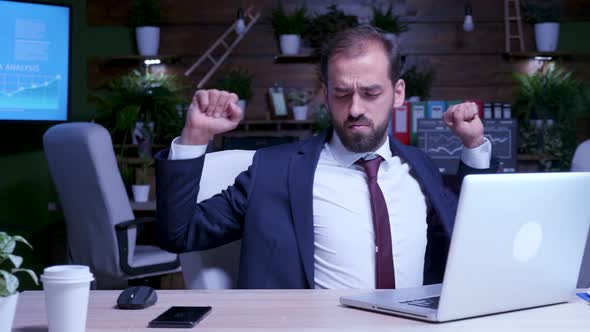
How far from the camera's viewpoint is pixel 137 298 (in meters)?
1.56

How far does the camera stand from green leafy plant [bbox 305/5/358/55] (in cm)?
522

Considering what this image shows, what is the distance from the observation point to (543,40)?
519 cm

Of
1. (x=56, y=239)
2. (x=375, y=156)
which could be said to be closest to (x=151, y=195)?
(x=56, y=239)

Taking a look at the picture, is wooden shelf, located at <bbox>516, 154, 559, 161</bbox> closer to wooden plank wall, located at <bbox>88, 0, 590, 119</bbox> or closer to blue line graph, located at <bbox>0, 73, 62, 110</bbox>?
wooden plank wall, located at <bbox>88, 0, 590, 119</bbox>

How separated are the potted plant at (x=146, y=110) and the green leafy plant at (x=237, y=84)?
293 millimetres

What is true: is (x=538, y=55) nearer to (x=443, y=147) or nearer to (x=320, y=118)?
(x=443, y=147)

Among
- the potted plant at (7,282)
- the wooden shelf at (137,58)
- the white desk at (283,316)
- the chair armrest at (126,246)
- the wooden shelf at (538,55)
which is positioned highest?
the wooden shelf at (538,55)

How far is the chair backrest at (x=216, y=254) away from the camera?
196cm

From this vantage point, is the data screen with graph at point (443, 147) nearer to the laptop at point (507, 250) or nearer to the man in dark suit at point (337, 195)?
the man in dark suit at point (337, 195)

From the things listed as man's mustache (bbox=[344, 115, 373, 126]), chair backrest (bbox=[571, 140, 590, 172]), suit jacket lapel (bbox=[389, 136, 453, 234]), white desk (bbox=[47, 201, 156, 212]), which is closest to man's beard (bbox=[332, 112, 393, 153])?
man's mustache (bbox=[344, 115, 373, 126])

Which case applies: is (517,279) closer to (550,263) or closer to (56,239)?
(550,263)

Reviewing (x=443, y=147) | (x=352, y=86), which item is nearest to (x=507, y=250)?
(x=352, y=86)

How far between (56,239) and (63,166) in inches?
62.0

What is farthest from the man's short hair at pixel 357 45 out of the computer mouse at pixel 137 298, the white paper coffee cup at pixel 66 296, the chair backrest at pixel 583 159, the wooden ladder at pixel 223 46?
the wooden ladder at pixel 223 46
